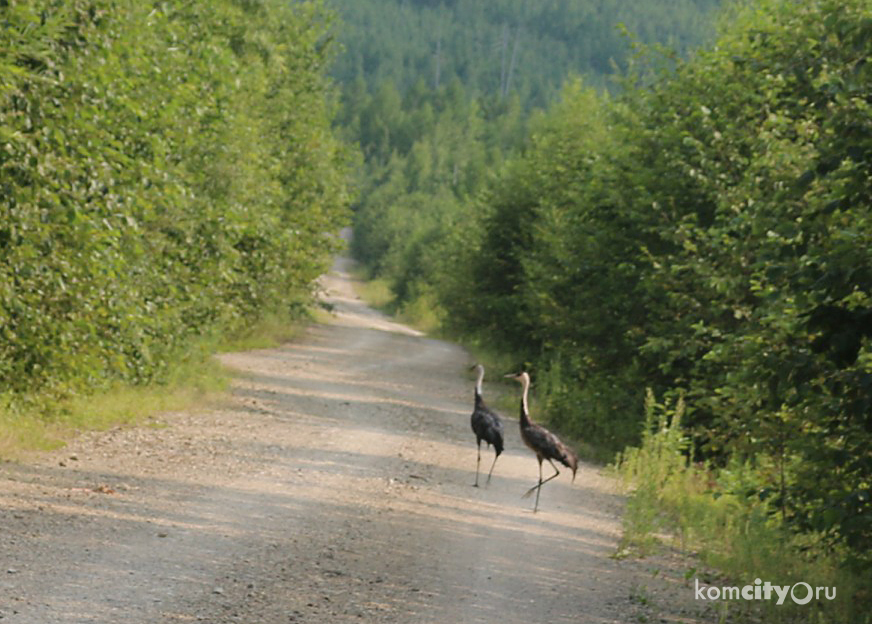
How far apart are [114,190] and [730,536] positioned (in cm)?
886

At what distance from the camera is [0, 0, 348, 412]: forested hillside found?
13914 millimetres

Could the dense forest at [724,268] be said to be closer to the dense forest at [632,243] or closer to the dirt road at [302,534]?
the dense forest at [632,243]

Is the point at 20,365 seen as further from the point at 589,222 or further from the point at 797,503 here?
the point at 589,222

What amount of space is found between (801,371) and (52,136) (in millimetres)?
9428

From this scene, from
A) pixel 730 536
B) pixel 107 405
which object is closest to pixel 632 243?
pixel 107 405

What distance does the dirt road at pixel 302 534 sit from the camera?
8.83m

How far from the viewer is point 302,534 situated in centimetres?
1157

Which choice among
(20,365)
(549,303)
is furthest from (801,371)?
(549,303)

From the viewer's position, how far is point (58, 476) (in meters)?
13.7

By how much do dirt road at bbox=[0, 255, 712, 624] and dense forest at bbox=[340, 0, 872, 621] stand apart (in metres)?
1.75

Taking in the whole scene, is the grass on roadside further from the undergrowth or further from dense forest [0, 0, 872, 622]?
the undergrowth

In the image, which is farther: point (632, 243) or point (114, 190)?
point (632, 243)

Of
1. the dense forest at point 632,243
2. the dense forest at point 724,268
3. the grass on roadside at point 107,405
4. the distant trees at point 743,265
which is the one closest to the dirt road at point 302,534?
the grass on roadside at point 107,405

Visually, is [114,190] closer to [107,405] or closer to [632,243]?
[107,405]
